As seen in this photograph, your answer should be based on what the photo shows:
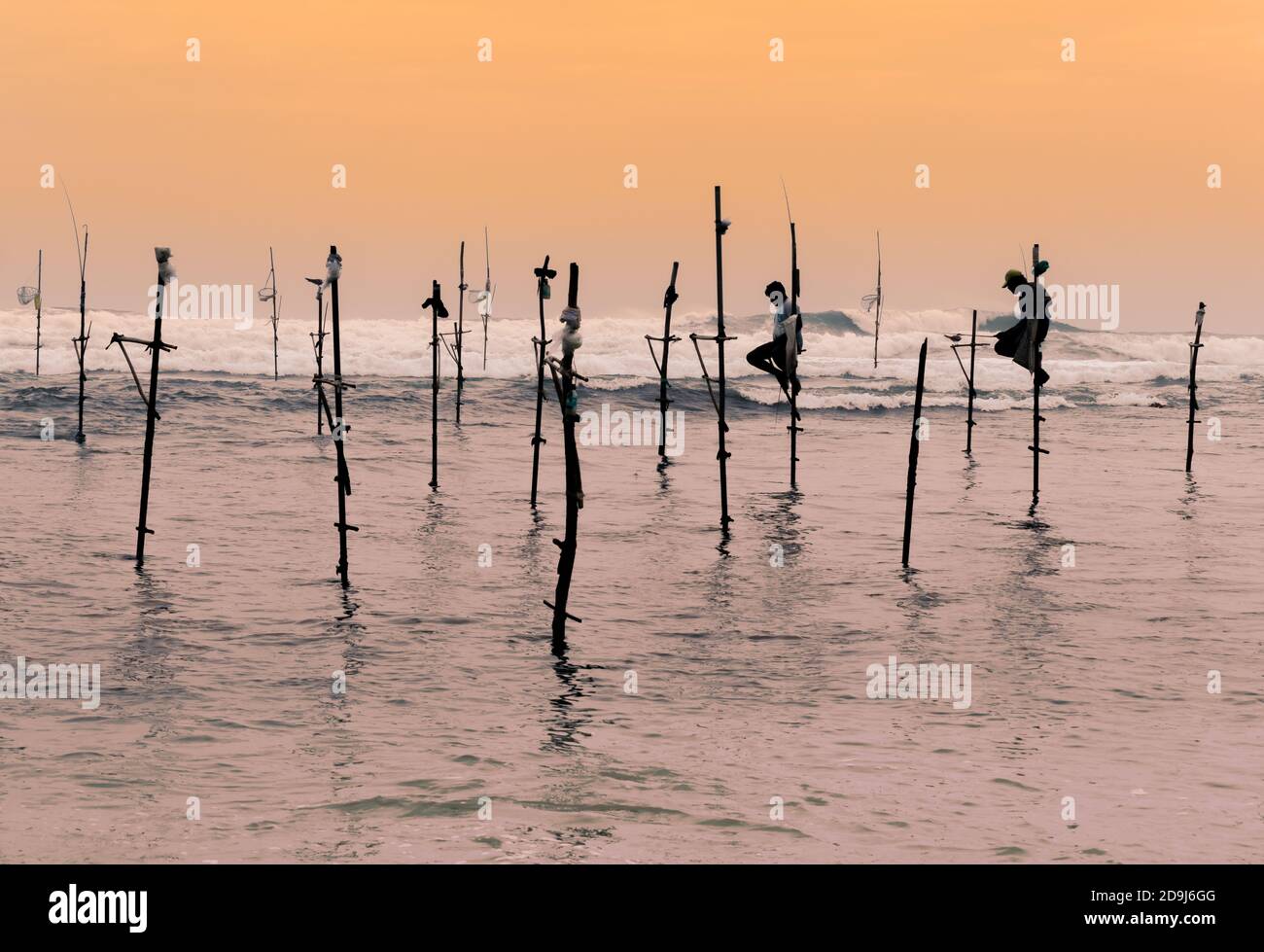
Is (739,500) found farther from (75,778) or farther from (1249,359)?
(1249,359)

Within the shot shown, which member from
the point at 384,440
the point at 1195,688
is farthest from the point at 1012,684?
the point at 384,440

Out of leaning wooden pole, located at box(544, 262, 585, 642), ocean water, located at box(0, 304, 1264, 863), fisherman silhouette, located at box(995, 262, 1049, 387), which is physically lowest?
ocean water, located at box(0, 304, 1264, 863)

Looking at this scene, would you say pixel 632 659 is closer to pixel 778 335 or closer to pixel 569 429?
pixel 569 429

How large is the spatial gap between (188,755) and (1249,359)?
113 meters

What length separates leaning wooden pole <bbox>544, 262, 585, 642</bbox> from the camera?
19.0 metres

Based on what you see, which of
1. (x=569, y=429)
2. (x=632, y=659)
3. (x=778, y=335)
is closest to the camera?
(x=569, y=429)

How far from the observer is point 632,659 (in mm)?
21469

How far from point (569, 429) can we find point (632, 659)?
3624mm

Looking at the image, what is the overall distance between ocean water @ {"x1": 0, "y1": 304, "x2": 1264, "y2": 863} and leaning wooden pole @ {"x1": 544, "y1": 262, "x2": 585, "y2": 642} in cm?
87

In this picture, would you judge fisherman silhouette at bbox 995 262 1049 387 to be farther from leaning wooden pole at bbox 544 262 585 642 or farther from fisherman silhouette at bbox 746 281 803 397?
leaning wooden pole at bbox 544 262 585 642

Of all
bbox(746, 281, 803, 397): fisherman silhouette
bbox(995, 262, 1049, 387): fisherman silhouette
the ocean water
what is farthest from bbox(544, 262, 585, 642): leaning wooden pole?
bbox(995, 262, 1049, 387): fisherman silhouette

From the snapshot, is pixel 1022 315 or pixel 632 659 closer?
pixel 632 659

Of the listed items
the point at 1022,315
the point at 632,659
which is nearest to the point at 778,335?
the point at 1022,315
